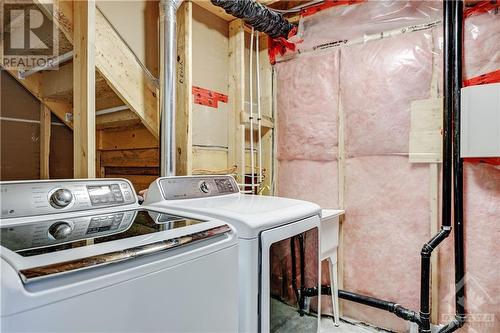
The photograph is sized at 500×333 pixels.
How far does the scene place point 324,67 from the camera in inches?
96.2

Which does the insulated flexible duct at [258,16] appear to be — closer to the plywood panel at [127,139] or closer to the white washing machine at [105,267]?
the plywood panel at [127,139]

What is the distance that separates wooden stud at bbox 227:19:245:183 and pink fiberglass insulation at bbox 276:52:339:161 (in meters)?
0.40

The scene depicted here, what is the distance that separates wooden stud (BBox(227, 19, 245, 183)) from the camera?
97.0 inches

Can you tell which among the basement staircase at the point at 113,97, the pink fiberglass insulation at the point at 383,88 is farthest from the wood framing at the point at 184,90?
the pink fiberglass insulation at the point at 383,88

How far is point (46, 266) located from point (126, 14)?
178 centimetres

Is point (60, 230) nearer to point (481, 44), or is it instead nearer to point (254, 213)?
point (254, 213)

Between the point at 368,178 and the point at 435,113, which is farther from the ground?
the point at 435,113

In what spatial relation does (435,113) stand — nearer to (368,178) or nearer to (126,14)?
(368,178)

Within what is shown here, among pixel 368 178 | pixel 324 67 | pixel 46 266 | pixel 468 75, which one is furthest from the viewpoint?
pixel 324 67

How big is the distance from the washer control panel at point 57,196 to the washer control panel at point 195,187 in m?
0.20

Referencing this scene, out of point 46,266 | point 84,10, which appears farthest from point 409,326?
point 84,10

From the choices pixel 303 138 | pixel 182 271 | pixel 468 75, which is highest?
pixel 468 75

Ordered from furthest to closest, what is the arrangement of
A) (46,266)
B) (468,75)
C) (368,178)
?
(368,178)
(468,75)
(46,266)

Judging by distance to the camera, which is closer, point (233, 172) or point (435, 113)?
point (435, 113)
